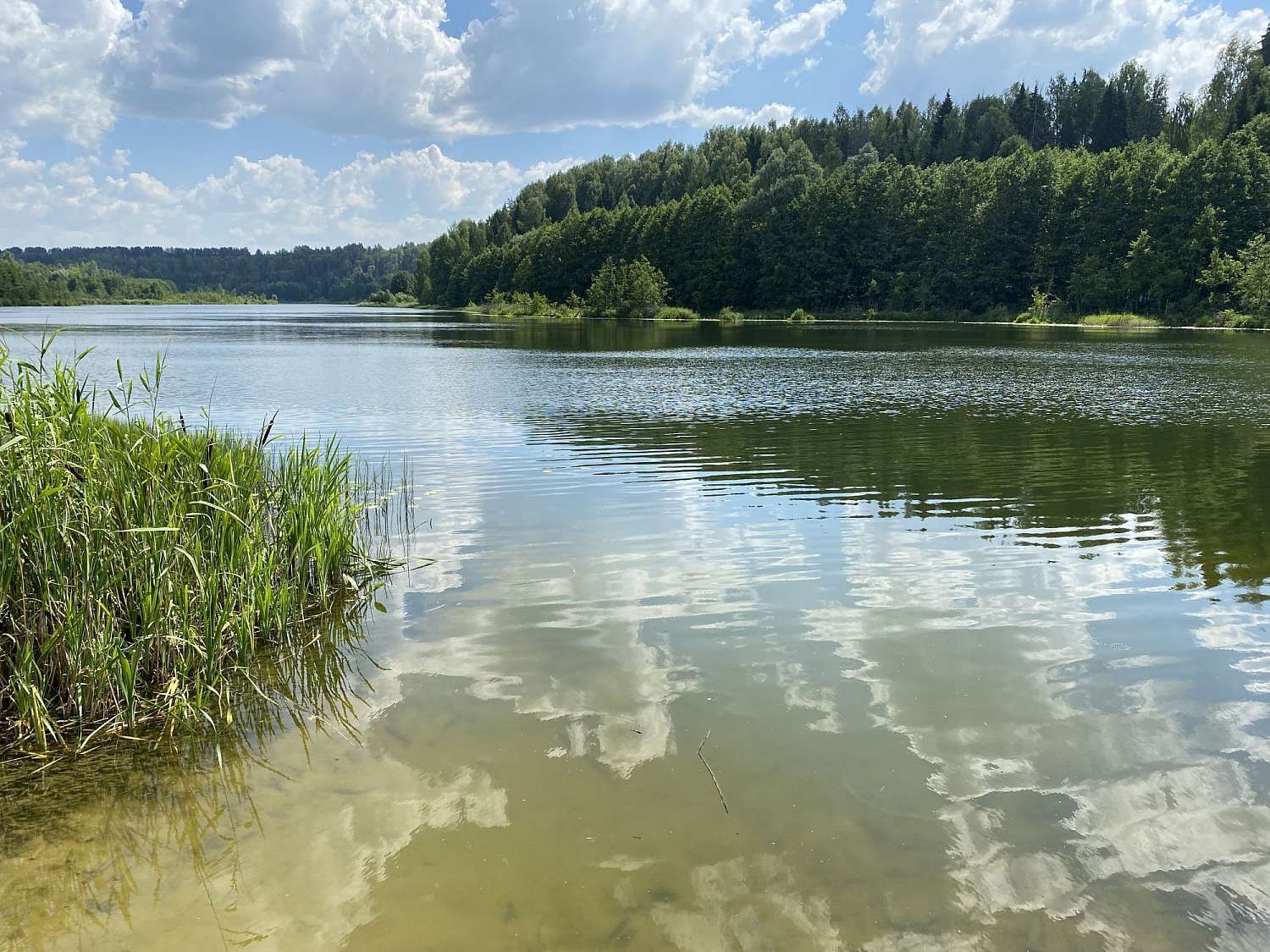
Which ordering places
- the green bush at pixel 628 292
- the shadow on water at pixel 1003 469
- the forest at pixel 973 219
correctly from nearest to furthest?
the shadow on water at pixel 1003 469 → the forest at pixel 973 219 → the green bush at pixel 628 292

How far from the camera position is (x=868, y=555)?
10195 millimetres

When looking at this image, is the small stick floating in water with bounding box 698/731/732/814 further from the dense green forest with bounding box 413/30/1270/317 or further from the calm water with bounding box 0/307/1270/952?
the dense green forest with bounding box 413/30/1270/317

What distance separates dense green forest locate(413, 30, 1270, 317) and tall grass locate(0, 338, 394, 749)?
3229 inches

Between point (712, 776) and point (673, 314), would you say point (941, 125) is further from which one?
point (712, 776)

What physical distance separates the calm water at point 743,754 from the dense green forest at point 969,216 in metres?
75.8

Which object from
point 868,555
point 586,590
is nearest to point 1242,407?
point 868,555

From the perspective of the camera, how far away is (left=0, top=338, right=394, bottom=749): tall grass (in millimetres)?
5711

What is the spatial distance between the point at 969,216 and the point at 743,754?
105316 mm

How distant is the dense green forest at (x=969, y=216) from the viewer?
81125 millimetres

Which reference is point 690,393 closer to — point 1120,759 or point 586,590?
point 586,590

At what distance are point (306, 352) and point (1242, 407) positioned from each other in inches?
1577

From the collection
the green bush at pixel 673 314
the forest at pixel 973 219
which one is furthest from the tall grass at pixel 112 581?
the green bush at pixel 673 314

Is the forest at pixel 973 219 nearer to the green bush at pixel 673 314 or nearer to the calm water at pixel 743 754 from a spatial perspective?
the green bush at pixel 673 314

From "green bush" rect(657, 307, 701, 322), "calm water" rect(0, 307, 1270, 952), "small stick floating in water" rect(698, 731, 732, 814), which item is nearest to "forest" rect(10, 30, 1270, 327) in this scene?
"green bush" rect(657, 307, 701, 322)
